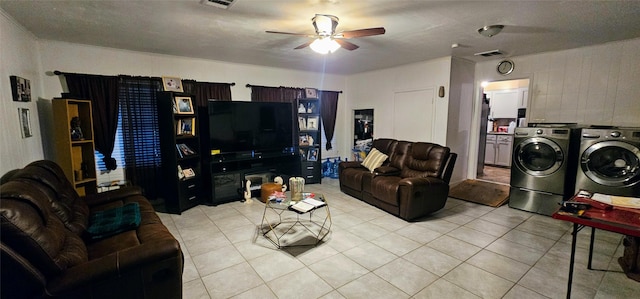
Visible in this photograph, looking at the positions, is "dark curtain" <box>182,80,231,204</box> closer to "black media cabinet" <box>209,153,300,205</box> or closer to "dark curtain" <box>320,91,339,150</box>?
"black media cabinet" <box>209,153,300,205</box>

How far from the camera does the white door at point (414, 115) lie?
4750mm

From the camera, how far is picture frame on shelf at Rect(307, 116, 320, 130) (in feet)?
17.9

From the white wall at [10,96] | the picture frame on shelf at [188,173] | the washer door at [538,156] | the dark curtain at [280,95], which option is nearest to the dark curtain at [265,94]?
the dark curtain at [280,95]

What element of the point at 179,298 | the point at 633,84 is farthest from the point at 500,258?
the point at 633,84

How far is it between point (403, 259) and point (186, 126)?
11.3 feet

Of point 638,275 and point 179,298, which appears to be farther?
point 638,275

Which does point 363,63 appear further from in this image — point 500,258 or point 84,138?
point 84,138

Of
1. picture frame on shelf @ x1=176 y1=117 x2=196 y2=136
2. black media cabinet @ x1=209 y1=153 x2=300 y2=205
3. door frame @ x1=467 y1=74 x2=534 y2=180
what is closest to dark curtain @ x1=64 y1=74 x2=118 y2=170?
picture frame on shelf @ x1=176 y1=117 x2=196 y2=136

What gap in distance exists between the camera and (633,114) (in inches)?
139

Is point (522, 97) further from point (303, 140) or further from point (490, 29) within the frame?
point (303, 140)

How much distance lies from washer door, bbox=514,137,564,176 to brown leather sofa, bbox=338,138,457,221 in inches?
39.7

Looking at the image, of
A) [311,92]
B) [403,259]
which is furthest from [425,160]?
[311,92]

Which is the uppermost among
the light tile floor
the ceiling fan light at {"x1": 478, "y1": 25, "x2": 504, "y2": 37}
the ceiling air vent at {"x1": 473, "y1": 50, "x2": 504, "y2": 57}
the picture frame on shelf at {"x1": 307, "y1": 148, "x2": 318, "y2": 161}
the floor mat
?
the ceiling air vent at {"x1": 473, "y1": 50, "x2": 504, "y2": 57}

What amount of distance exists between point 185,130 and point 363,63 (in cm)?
320
